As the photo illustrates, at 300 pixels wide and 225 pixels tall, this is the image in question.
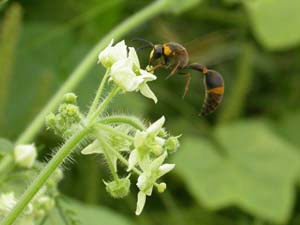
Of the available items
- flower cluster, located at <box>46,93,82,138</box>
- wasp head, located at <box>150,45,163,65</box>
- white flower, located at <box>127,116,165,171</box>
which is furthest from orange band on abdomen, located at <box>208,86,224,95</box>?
flower cluster, located at <box>46,93,82,138</box>

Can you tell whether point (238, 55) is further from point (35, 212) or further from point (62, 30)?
point (35, 212)

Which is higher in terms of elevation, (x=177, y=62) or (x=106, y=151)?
(x=106, y=151)

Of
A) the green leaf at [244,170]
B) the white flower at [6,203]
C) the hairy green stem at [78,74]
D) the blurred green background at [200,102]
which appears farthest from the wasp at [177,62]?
the green leaf at [244,170]

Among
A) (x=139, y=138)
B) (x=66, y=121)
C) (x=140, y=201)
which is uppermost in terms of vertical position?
(x=66, y=121)

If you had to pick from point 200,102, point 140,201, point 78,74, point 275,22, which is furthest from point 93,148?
point 200,102

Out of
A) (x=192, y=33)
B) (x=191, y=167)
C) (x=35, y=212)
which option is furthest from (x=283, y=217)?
(x=35, y=212)

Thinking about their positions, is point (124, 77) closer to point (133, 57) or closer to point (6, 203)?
point (133, 57)

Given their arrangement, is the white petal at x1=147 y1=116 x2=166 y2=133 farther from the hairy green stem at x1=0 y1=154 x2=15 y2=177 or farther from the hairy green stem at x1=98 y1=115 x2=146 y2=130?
the hairy green stem at x1=0 y1=154 x2=15 y2=177
